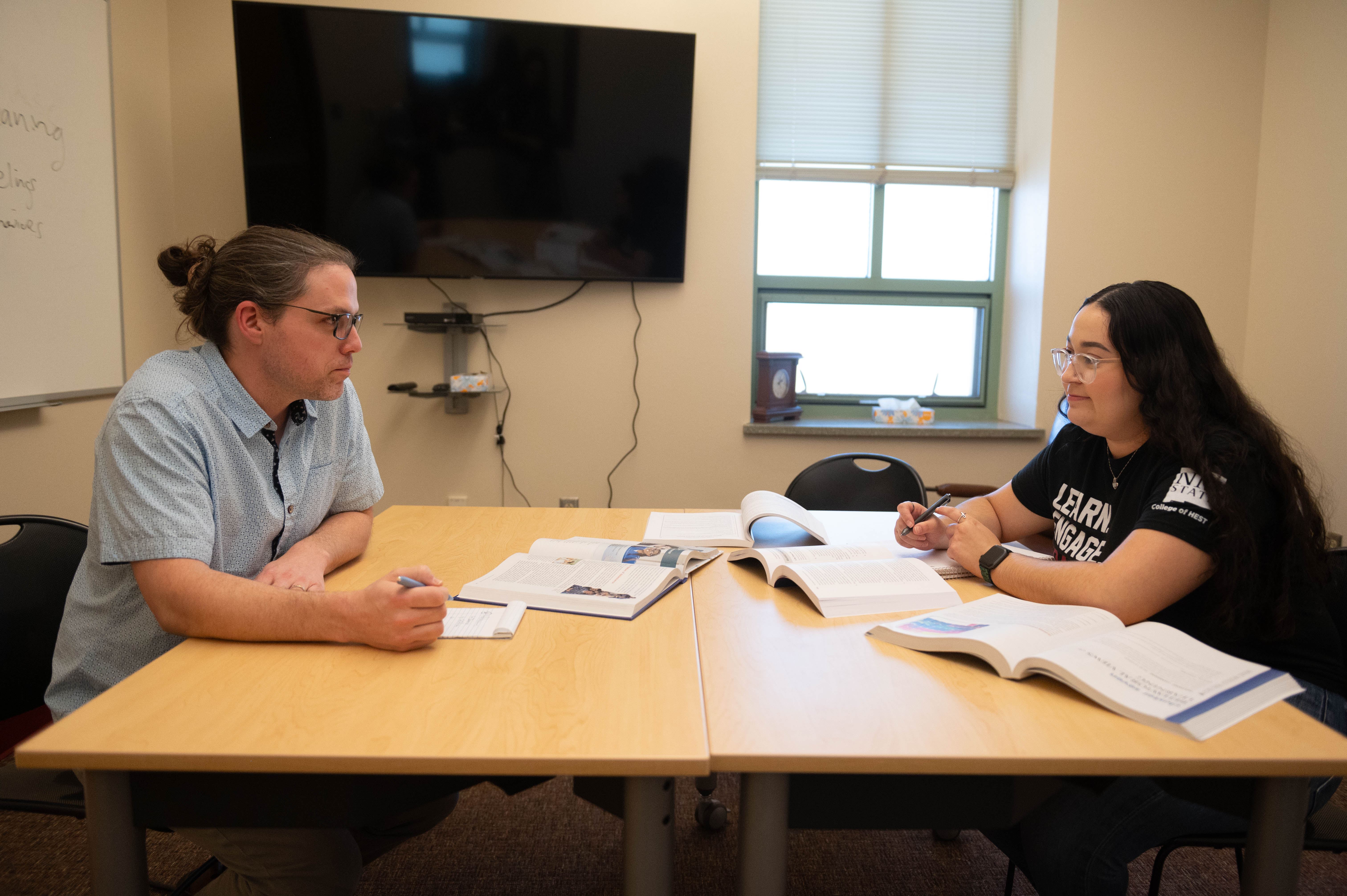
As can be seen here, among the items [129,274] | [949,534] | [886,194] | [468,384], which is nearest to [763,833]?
[949,534]

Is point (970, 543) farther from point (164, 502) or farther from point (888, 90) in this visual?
point (888, 90)

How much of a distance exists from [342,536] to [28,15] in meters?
2.02

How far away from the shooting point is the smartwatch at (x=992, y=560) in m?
1.41

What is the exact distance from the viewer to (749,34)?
3.36m

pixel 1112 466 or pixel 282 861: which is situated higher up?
pixel 1112 466

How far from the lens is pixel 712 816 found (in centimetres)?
186

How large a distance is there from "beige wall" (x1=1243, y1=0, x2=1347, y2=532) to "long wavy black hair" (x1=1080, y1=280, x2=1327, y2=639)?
7.25ft

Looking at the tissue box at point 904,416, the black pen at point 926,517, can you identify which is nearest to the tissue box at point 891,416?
the tissue box at point 904,416

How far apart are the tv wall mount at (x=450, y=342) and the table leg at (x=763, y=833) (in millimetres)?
2613

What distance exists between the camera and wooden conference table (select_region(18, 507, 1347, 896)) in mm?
830

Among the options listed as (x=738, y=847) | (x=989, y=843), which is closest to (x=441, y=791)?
(x=738, y=847)

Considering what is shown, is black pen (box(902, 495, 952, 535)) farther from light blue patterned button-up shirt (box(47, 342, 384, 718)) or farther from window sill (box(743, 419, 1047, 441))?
window sill (box(743, 419, 1047, 441))

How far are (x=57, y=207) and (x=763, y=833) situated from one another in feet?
9.09

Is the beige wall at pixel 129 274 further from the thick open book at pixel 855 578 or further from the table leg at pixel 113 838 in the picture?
the thick open book at pixel 855 578
